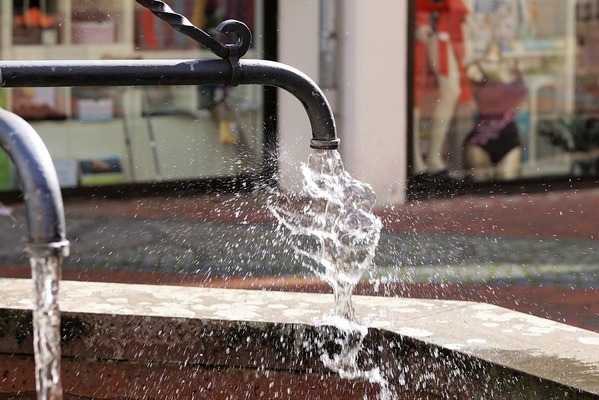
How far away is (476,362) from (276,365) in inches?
20.1

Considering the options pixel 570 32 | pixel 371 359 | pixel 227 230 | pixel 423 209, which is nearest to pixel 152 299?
pixel 371 359

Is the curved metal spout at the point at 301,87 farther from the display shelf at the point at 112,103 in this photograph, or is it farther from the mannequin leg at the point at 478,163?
the mannequin leg at the point at 478,163

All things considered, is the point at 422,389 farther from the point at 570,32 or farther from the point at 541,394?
the point at 570,32

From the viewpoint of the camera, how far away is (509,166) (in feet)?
37.6

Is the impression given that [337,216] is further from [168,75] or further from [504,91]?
[504,91]

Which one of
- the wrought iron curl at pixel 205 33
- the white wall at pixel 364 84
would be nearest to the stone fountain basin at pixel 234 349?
the wrought iron curl at pixel 205 33

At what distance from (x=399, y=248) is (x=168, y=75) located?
18.7 feet

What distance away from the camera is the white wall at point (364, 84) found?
10.2 m

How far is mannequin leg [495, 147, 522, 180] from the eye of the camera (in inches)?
449

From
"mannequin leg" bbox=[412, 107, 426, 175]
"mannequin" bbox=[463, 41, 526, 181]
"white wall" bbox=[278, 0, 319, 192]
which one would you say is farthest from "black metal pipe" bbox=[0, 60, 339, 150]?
"mannequin" bbox=[463, 41, 526, 181]

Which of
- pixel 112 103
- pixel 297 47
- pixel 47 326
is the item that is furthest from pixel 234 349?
pixel 112 103

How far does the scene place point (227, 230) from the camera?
8719mm

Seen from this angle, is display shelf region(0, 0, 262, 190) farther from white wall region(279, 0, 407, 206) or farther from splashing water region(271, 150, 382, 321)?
splashing water region(271, 150, 382, 321)

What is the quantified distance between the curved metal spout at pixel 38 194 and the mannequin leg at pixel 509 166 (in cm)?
999
